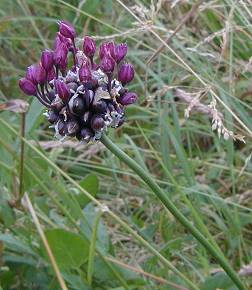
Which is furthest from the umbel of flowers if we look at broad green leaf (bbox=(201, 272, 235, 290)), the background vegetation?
broad green leaf (bbox=(201, 272, 235, 290))

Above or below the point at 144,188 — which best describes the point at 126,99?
above

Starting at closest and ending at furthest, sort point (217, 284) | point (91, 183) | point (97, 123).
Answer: point (97, 123) → point (217, 284) → point (91, 183)

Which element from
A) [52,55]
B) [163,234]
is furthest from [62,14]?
[52,55]

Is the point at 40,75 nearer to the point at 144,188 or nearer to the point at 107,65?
the point at 107,65

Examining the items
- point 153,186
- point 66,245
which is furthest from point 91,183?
point 153,186

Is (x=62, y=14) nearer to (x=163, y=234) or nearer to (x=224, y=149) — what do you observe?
(x=224, y=149)

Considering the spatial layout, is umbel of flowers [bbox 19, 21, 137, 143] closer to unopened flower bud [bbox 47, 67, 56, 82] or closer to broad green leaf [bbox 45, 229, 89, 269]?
unopened flower bud [bbox 47, 67, 56, 82]

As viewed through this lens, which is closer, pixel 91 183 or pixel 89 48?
pixel 89 48
